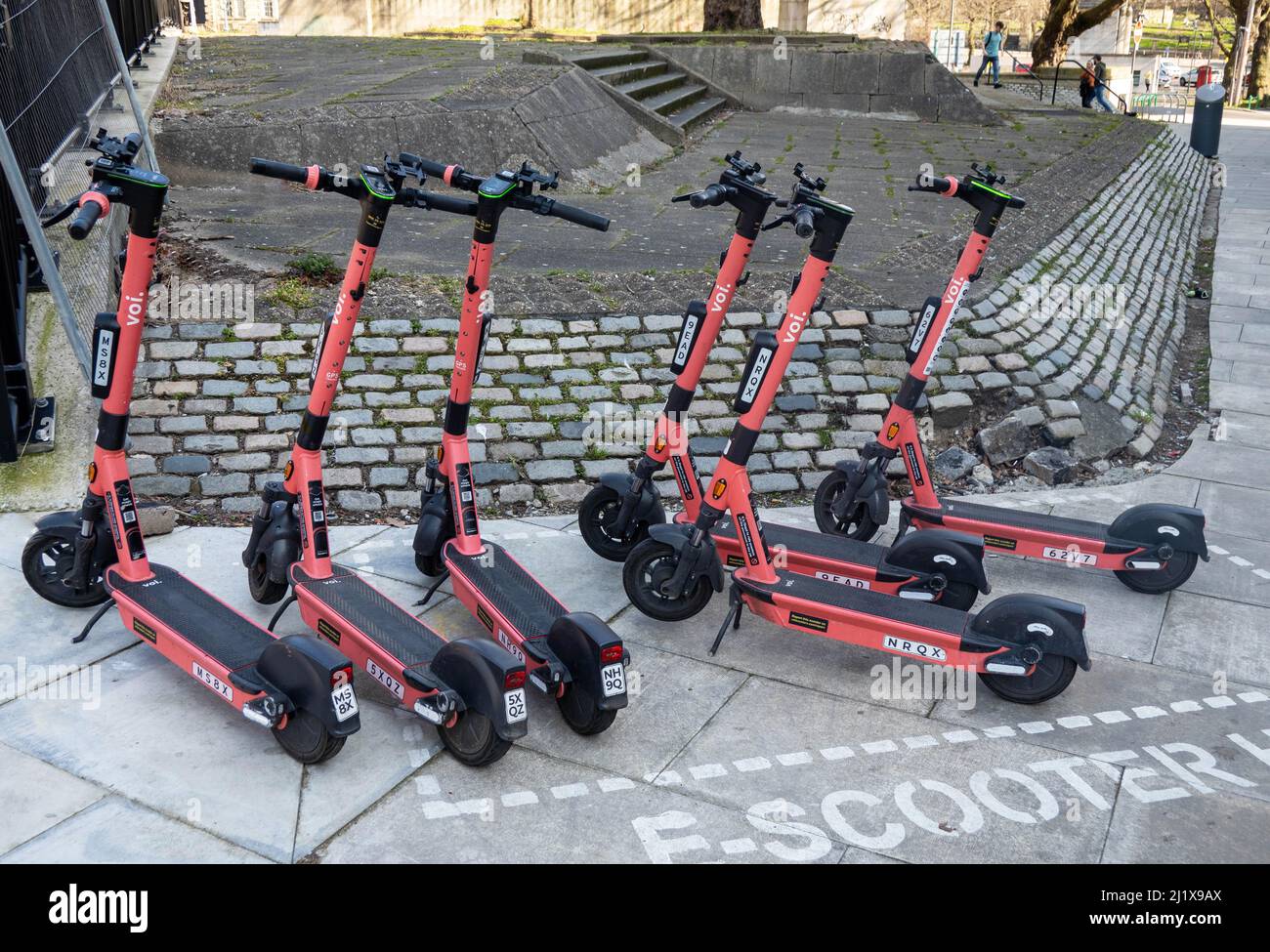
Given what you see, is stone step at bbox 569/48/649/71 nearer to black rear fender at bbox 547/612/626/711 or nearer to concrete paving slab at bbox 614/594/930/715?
concrete paving slab at bbox 614/594/930/715

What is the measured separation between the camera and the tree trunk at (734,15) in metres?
21.0

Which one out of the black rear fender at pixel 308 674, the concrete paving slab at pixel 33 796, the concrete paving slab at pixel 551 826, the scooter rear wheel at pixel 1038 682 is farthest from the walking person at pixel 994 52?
the concrete paving slab at pixel 33 796

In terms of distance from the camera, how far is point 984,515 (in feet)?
20.9

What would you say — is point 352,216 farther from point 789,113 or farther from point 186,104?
point 789,113

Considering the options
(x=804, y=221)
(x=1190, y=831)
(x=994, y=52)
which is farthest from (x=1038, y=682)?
(x=994, y=52)

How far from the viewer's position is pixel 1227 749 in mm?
4715

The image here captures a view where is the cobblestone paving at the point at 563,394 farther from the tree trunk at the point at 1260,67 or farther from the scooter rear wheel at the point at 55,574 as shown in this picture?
the tree trunk at the point at 1260,67

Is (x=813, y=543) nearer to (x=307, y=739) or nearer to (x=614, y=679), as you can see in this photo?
(x=614, y=679)

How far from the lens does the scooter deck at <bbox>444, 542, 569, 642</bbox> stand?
197 inches

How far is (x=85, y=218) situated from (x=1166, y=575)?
16.8ft

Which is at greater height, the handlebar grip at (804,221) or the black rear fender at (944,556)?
the handlebar grip at (804,221)

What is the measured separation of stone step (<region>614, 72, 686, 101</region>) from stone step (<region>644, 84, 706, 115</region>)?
79 mm

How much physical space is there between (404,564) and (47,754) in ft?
6.66

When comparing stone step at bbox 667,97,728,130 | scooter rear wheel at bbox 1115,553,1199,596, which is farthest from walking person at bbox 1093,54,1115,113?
scooter rear wheel at bbox 1115,553,1199,596
